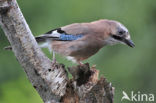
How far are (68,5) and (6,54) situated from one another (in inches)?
72.2

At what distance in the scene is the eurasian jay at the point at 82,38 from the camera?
7.66m

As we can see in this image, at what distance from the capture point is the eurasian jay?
7660 mm

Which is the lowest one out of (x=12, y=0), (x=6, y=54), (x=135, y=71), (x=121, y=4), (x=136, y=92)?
(x=136, y=92)

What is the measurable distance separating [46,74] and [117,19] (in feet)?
12.0

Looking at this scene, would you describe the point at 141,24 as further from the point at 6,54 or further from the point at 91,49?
the point at 6,54

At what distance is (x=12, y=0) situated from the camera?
595 centimetres

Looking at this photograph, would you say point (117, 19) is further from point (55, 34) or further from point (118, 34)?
point (55, 34)

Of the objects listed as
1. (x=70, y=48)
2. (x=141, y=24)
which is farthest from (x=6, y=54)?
(x=141, y=24)

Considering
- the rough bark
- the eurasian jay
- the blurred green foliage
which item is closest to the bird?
the eurasian jay

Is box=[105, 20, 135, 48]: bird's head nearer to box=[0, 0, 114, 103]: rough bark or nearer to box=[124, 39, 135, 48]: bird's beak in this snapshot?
box=[124, 39, 135, 48]: bird's beak

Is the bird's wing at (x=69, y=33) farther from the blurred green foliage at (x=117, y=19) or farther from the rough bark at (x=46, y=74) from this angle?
the blurred green foliage at (x=117, y=19)

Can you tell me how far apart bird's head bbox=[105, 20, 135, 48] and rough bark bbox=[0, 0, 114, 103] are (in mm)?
1090

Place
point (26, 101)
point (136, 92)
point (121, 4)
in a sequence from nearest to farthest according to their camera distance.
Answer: point (26, 101), point (121, 4), point (136, 92)

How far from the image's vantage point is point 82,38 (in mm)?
7754
